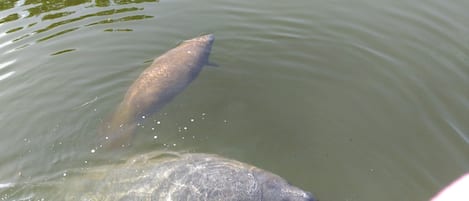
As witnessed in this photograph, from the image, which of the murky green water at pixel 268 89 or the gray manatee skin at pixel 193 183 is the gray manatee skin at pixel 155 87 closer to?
the murky green water at pixel 268 89

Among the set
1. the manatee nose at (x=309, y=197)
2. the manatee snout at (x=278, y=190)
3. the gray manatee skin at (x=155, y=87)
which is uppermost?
the gray manatee skin at (x=155, y=87)

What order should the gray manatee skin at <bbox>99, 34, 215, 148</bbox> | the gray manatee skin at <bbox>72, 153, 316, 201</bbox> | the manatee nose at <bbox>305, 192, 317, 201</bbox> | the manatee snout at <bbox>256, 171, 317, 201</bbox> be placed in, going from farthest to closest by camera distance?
the gray manatee skin at <bbox>99, 34, 215, 148</bbox>
the manatee nose at <bbox>305, 192, 317, 201</bbox>
the manatee snout at <bbox>256, 171, 317, 201</bbox>
the gray manatee skin at <bbox>72, 153, 316, 201</bbox>

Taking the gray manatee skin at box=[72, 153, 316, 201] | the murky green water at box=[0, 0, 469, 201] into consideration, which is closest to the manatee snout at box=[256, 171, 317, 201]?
the gray manatee skin at box=[72, 153, 316, 201]

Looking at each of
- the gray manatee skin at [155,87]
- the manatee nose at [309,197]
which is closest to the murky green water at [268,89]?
the gray manatee skin at [155,87]

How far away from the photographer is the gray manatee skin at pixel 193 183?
18.4 ft

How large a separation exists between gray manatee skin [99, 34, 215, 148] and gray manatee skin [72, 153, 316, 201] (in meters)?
1.04

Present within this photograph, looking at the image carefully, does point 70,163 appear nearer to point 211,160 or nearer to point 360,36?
point 211,160

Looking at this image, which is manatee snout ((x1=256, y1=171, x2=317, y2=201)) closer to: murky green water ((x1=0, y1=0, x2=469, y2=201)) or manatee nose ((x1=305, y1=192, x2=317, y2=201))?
manatee nose ((x1=305, y1=192, x2=317, y2=201))

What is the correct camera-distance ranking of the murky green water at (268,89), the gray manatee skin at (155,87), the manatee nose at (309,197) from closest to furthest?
the manatee nose at (309,197) → the murky green water at (268,89) → the gray manatee skin at (155,87)

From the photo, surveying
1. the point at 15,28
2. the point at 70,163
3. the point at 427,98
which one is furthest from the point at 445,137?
the point at 15,28

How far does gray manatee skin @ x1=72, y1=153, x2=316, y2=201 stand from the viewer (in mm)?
5605

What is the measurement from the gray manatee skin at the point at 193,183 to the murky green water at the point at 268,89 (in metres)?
0.78

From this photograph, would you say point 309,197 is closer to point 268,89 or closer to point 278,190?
point 278,190

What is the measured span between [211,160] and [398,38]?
5.74 meters
